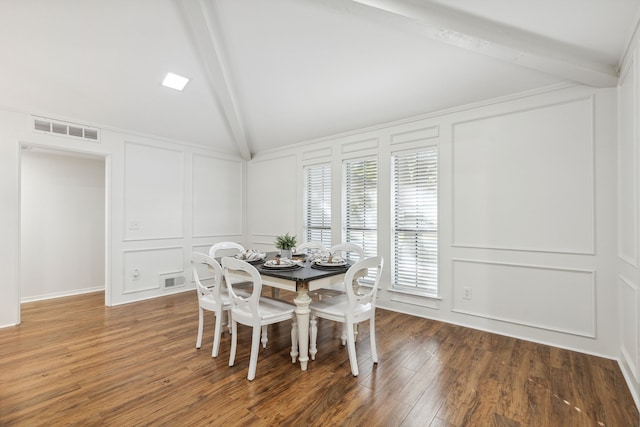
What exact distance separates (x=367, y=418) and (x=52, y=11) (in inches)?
165

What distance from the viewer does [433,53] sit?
2938 millimetres

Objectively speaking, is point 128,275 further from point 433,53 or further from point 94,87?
point 433,53

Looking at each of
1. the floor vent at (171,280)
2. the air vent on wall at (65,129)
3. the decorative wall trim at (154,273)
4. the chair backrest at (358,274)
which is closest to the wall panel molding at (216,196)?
the decorative wall trim at (154,273)

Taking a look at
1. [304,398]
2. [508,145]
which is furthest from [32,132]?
[508,145]

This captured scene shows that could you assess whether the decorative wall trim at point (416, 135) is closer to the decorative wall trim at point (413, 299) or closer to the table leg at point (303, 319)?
the decorative wall trim at point (413, 299)

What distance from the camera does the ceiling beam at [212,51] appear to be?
2.76 metres

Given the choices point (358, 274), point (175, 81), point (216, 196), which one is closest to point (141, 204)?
point (216, 196)

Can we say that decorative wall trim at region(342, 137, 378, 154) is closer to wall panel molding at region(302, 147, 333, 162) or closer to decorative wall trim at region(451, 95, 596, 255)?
wall panel molding at region(302, 147, 333, 162)

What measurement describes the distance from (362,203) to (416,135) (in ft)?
4.09

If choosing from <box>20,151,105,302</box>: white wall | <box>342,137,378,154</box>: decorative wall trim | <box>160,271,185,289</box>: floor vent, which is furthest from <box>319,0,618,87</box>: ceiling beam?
→ <box>20,151,105,302</box>: white wall

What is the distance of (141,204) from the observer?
475 cm

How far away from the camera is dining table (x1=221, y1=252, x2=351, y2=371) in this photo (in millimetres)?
2482

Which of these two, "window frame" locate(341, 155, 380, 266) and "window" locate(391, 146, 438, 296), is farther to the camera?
"window frame" locate(341, 155, 380, 266)

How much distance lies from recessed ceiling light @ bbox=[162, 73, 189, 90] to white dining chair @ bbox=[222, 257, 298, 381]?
2.57 metres
